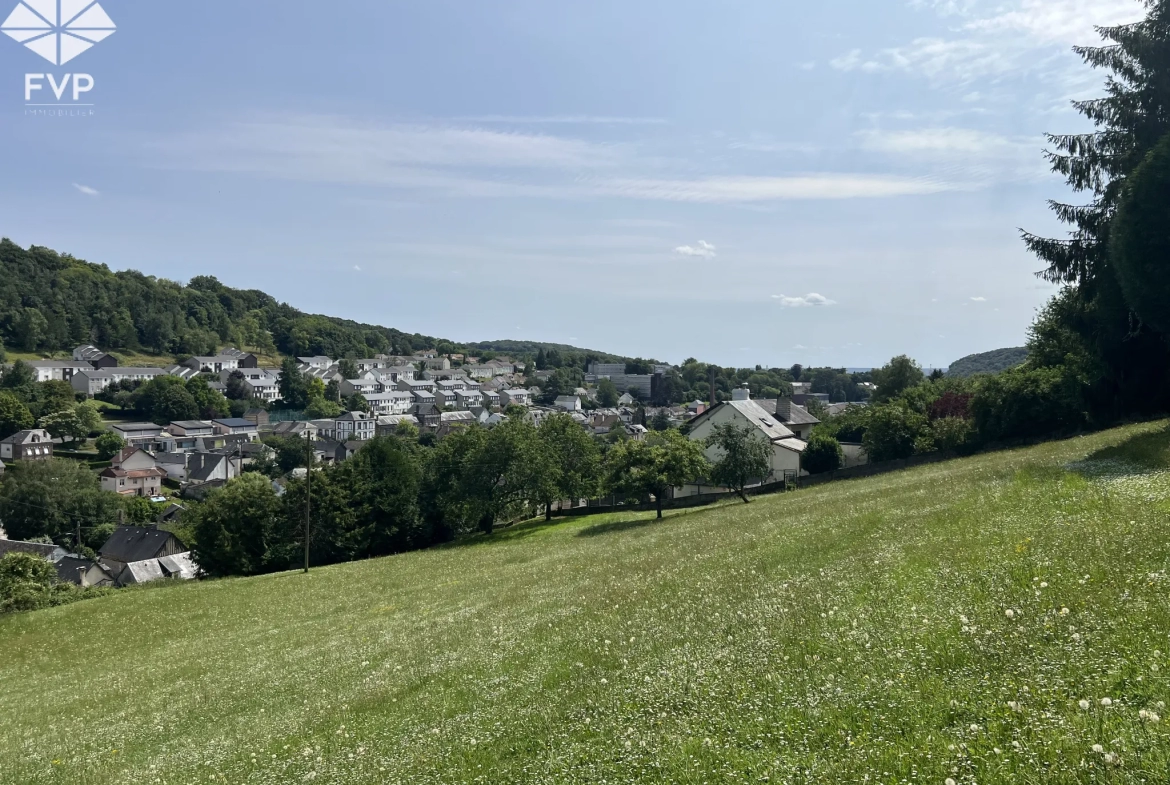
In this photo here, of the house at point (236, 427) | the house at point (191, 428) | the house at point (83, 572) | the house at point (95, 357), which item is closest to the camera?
the house at point (83, 572)

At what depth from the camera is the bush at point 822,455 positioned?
5709 centimetres

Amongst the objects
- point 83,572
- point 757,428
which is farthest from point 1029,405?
point 83,572

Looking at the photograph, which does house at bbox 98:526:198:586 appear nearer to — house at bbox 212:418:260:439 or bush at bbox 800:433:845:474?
bush at bbox 800:433:845:474

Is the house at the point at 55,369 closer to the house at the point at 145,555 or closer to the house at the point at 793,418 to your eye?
the house at the point at 145,555

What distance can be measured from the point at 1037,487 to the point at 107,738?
860 inches

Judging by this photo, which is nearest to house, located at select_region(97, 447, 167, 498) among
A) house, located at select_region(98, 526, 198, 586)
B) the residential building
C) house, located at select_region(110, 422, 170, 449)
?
house, located at select_region(110, 422, 170, 449)

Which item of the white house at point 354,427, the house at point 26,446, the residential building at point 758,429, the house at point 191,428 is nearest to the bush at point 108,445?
the house at point 26,446

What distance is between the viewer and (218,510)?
53.2 meters

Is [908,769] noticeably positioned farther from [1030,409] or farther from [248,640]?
[1030,409]

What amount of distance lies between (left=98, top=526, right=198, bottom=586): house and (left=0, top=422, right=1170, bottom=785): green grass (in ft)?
182

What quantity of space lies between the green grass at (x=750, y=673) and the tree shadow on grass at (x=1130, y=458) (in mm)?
176

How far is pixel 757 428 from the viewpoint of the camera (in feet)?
192

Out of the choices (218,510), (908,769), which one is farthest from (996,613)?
(218,510)

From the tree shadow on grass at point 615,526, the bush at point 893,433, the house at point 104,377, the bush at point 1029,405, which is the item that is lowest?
the tree shadow on grass at point 615,526
